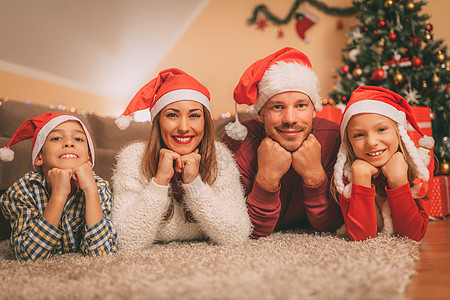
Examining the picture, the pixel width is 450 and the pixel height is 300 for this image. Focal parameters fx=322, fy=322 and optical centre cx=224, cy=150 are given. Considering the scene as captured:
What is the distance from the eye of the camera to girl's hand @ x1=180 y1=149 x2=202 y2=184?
1.16 m

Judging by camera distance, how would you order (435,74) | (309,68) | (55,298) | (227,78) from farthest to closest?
(227,78) < (435,74) < (309,68) < (55,298)

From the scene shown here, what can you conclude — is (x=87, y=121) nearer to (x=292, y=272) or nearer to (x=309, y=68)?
(x=309, y=68)

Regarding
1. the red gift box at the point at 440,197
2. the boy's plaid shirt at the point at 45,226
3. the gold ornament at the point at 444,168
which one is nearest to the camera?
the boy's plaid shirt at the point at 45,226

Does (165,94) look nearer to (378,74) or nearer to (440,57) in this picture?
(378,74)

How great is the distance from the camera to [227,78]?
3.68m

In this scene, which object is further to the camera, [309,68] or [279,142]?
[309,68]

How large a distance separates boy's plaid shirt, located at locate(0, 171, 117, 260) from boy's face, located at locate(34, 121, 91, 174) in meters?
0.08

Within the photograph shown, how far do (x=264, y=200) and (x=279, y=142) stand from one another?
0.77 feet

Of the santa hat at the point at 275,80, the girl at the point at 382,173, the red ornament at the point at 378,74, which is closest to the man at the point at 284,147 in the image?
the santa hat at the point at 275,80

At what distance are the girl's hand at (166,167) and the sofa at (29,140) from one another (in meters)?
0.79

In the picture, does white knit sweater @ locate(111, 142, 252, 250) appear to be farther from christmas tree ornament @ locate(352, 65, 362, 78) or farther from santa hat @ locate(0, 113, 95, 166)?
christmas tree ornament @ locate(352, 65, 362, 78)

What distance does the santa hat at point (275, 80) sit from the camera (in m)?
1.24

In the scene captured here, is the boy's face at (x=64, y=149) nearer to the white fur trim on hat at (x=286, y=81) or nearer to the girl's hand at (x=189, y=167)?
the girl's hand at (x=189, y=167)

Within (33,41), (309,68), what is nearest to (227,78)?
(33,41)
